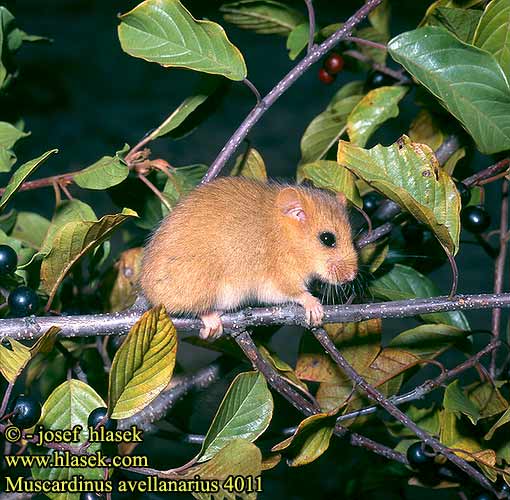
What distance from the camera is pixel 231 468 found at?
3.56ft

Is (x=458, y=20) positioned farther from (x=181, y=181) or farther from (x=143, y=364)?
(x=143, y=364)

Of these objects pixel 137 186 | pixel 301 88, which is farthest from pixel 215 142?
pixel 137 186

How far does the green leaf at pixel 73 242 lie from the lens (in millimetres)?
1129

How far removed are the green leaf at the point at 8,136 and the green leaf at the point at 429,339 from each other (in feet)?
2.49

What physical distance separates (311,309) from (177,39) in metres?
0.49

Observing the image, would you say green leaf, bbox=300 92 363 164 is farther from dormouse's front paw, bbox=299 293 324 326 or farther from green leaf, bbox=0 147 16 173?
green leaf, bbox=0 147 16 173

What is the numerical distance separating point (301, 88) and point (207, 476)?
125 inches

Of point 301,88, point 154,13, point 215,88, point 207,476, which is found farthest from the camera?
point 301,88

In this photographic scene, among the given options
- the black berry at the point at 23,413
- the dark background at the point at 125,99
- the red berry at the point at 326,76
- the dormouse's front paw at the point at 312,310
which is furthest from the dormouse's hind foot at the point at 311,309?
the dark background at the point at 125,99

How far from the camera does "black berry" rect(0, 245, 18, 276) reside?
1.26 meters

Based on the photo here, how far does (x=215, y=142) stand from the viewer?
3.74m

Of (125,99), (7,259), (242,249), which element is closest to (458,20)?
(242,249)

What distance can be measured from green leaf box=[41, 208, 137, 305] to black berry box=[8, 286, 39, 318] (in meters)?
0.03

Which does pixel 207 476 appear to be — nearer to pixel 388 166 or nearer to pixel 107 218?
pixel 107 218
